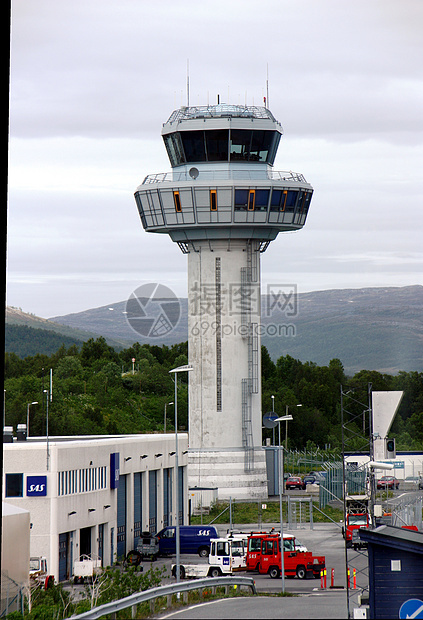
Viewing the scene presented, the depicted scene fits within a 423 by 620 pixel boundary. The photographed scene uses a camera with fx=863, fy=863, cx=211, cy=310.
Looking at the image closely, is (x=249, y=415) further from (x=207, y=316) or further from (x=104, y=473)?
(x=104, y=473)

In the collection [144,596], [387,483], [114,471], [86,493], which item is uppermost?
[114,471]

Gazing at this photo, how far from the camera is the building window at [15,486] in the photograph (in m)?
42.4

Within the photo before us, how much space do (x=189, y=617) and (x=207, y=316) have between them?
5709 cm

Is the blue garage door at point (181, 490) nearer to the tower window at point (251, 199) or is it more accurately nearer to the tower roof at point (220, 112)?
the tower window at point (251, 199)

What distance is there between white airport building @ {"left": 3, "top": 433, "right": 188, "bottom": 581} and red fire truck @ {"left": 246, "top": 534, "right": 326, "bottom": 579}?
5.36 m

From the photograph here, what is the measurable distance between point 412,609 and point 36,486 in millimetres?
30233

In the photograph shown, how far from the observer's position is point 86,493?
46.4 metres

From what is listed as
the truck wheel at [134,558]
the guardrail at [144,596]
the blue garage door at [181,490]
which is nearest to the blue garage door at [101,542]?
the truck wheel at [134,558]

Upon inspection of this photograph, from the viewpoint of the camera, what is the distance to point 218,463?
249 ft

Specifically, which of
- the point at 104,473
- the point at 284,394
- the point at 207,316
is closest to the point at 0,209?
→ the point at 104,473

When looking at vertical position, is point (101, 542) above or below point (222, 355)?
below

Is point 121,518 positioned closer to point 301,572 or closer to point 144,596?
point 301,572

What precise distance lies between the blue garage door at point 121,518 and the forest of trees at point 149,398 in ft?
216

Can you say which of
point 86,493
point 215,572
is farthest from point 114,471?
point 215,572
